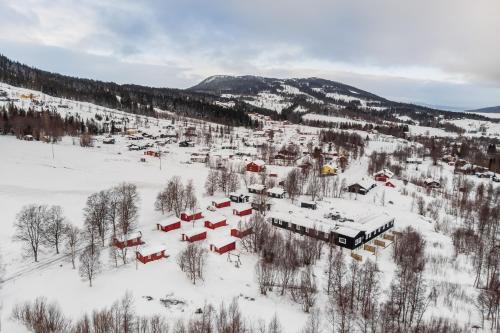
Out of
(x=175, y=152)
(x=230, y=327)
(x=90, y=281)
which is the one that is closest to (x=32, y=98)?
(x=175, y=152)

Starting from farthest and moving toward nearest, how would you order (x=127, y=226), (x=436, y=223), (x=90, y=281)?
(x=436, y=223), (x=127, y=226), (x=90, y=281)

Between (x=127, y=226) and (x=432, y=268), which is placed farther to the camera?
(x=127, y=226)

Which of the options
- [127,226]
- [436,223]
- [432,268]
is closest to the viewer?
[432,268]

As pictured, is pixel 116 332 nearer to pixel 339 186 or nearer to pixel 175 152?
pixel 339 186

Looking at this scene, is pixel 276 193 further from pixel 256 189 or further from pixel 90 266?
pixel 90 266

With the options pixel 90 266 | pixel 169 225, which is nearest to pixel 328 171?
pixel 169 225

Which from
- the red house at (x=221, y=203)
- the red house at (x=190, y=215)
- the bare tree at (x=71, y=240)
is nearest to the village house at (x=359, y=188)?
the red house at (x=221, y=203)

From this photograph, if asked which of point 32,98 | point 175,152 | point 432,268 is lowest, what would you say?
point 432,268
